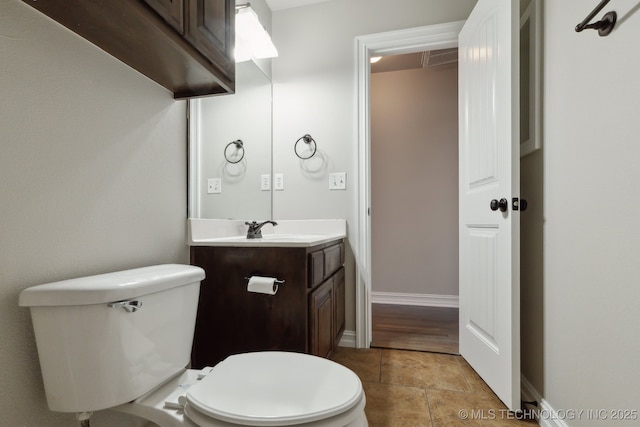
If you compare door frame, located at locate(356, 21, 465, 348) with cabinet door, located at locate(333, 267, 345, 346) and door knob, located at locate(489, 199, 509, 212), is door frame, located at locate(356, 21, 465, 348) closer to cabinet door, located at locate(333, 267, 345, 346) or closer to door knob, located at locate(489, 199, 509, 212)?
cabinet door, located at locate(333, 267, 345, 346)

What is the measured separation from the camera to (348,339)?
2006 mm

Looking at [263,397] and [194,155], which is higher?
[194,155]

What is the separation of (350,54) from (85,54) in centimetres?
163

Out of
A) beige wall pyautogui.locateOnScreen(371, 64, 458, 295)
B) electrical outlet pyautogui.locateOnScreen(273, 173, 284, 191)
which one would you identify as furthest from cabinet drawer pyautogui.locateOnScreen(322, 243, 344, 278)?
beige wall pyautogui.locateOnScreen(371, 64, 458, 295)

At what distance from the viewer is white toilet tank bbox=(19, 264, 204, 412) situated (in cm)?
65

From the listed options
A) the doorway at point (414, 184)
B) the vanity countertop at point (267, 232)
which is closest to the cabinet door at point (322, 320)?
the vanity countertop at point (267, 232)

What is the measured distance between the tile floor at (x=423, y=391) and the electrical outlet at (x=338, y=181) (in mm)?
1096

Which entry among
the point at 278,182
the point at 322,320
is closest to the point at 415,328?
the point at 322,320

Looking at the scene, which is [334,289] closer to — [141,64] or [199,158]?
[199,158]

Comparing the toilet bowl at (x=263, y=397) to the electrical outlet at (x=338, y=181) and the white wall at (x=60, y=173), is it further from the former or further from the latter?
the electrical outlet at (x=338, y=181)

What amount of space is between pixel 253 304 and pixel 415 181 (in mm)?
2351

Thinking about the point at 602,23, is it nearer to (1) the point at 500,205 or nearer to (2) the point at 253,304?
(1) the point at 500,205

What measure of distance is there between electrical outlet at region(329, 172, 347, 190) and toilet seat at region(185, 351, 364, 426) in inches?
51.9

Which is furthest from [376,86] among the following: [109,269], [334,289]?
[109,269]
